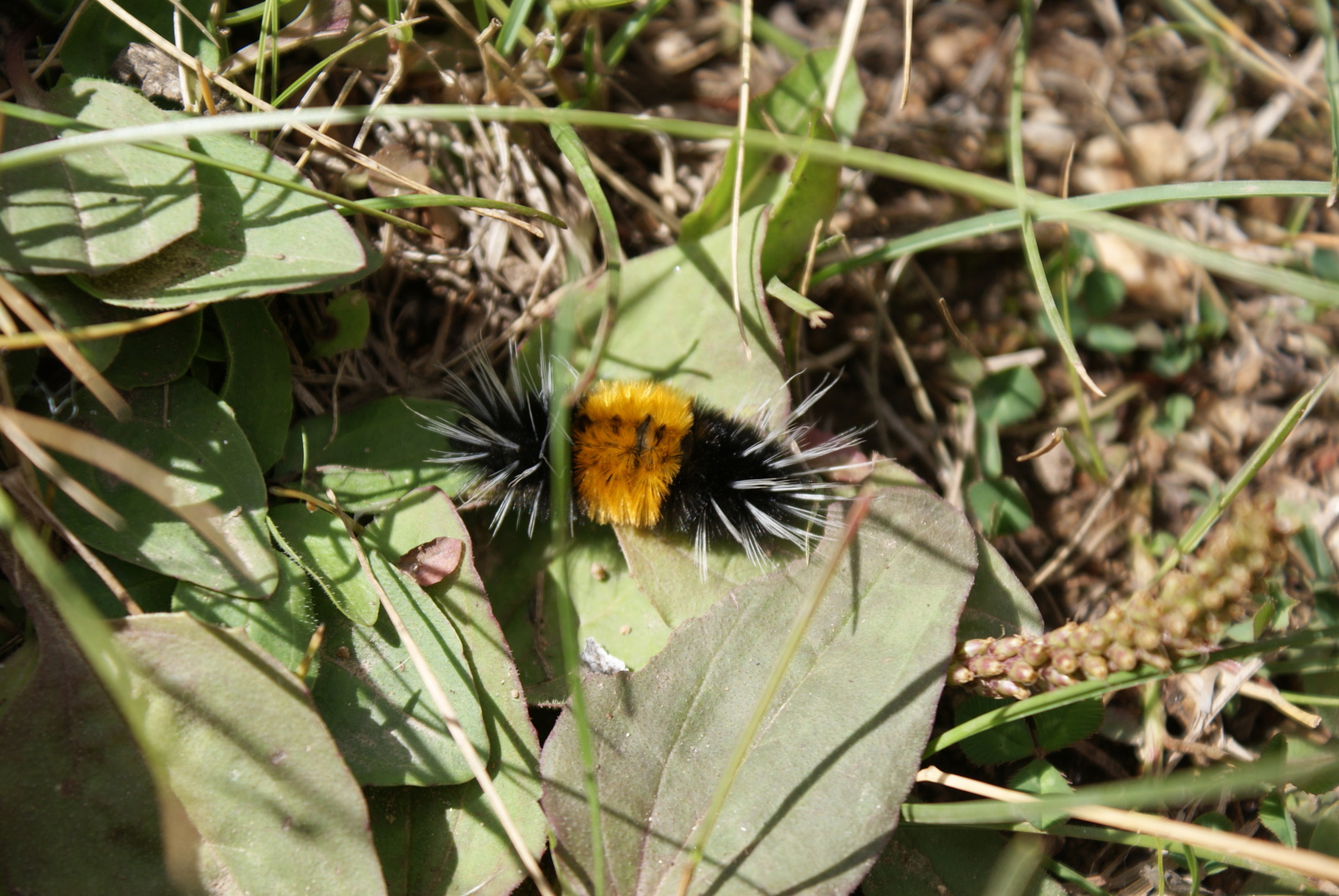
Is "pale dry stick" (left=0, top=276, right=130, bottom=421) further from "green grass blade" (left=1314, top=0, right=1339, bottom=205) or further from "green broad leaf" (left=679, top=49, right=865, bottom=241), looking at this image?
"green grass blade" (left=1314, top=0, right=1339, bottom=205)

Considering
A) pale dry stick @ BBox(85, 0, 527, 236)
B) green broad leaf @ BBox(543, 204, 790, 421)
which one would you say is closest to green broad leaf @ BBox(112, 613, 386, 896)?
green broad leaf @ BBox(543, 204, 790, 421)

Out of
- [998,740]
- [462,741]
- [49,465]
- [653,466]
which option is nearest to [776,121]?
[653,466]

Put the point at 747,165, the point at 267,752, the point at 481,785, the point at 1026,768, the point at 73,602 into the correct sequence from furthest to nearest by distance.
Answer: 1. the point at 747,165
2. the point at 1026,768
3. the point at 481,785
4. the point at 267,752
5. the point at 73,602

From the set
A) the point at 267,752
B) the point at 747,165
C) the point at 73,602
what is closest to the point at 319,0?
the point at 747,165

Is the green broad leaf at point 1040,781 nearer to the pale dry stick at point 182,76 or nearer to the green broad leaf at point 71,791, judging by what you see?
the green broad leaf at point 71,791

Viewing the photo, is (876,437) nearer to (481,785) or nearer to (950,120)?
(950,120)

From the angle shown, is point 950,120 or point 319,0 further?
point 950,120

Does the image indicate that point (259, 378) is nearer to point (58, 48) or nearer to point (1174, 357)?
point (58, 48)
